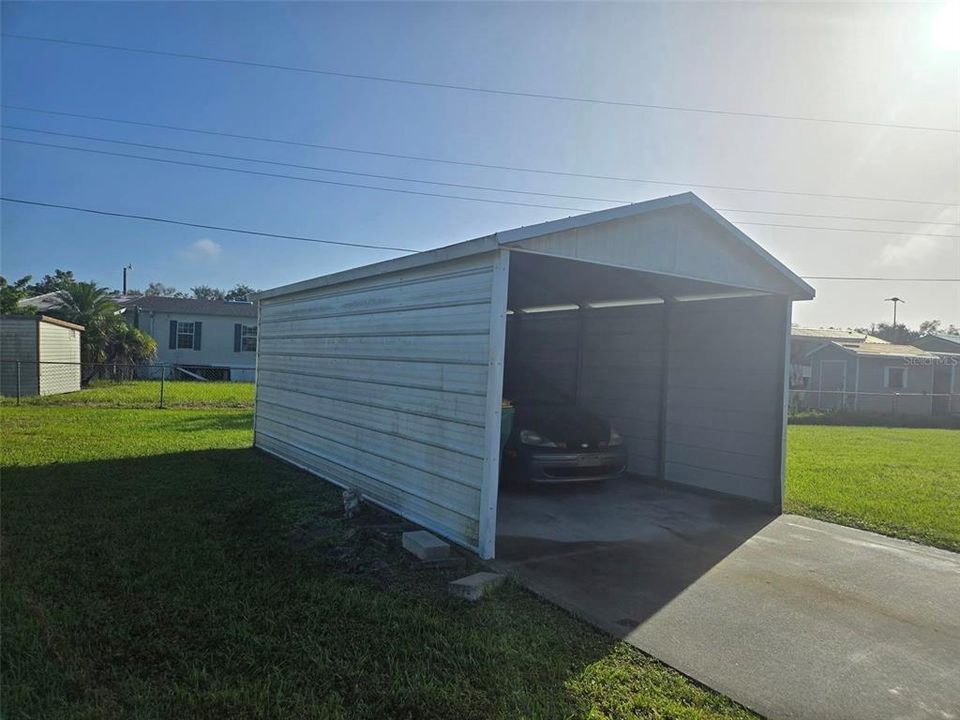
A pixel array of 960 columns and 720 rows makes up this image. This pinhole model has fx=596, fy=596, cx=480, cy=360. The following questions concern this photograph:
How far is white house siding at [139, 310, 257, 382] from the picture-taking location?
27.1m

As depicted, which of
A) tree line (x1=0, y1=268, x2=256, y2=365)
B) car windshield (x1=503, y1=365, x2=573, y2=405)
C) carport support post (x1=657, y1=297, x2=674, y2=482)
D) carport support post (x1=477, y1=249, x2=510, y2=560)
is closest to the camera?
carport support post (x1=477, y1=249, x2=510, y2=560)

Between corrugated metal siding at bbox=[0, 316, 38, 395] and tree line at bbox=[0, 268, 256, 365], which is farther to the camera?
tree line at bbox=[0, 268, 256, 365]

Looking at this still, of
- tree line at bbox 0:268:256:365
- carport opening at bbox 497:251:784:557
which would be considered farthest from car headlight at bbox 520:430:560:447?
tree line at bbox 0:268:256:365

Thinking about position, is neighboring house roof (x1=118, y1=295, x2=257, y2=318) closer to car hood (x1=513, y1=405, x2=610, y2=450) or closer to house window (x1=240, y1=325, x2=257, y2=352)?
house window (x1=240, y1=325, x2=257, y2=352)

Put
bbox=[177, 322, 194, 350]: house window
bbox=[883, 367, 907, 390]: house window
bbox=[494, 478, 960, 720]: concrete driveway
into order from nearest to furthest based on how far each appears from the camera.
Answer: bbox=[494, 478, 960, 720]: concrete driveway, bbox=[883, 367, 907, 390]: house window, bbox=[177, 322, 194, 350]: house window

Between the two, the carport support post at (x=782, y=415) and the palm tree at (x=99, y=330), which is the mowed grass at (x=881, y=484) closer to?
the carport support post at (x=782, y=415)

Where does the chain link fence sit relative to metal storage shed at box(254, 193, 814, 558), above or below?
below

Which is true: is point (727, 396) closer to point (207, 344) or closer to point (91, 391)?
point (91, 391)

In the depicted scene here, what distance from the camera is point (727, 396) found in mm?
7336

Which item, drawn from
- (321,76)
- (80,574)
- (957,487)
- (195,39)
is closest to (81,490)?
(80,574)

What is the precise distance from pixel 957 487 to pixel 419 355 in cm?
773

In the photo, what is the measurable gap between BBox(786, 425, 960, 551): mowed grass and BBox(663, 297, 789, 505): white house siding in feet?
2.30

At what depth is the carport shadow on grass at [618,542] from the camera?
4055mm

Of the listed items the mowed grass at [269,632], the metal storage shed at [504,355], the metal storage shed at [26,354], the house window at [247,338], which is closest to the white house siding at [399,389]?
the metal storage shed at [504,355]
